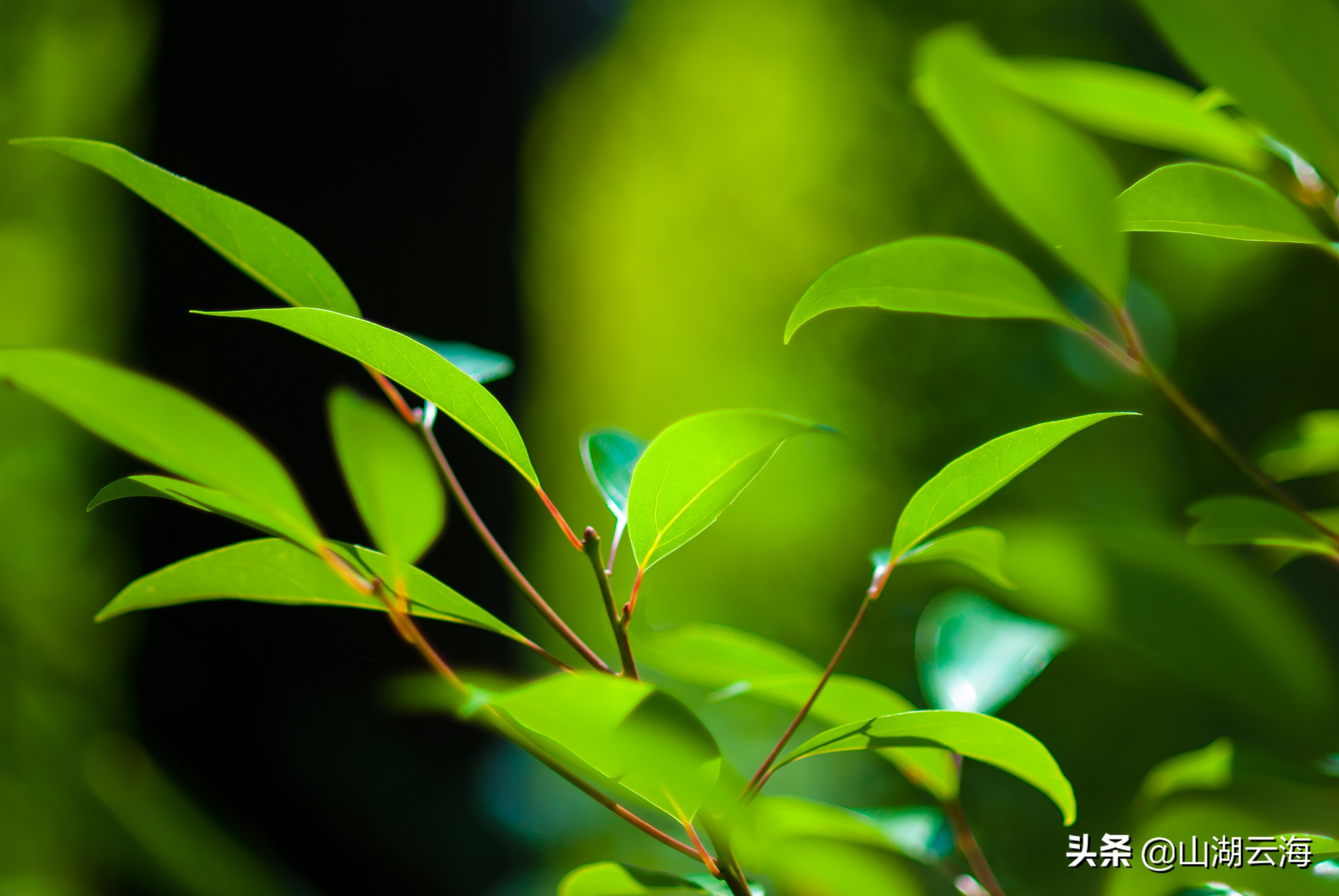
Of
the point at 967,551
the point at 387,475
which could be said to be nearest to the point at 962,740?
the point at 967,551

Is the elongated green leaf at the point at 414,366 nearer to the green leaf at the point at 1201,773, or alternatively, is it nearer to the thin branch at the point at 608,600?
the thin branch at the point at 608,600

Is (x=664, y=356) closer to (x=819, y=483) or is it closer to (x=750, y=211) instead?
(x=750, y=211)

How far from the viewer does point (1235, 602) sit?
11cm

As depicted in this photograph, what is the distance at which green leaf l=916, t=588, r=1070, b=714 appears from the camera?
0.29 m

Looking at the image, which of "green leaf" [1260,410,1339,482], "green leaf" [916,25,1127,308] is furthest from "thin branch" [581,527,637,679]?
"green leaf" [1260,410,1339,482]

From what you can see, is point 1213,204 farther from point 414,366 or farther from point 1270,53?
point 414,366

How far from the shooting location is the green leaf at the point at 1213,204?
0.19 meters

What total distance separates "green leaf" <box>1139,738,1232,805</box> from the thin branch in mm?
136

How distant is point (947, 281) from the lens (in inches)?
8.4

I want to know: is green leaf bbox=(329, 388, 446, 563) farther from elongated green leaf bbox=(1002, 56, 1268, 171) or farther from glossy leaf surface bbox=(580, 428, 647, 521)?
elongated green leaf bbox=(1002, 56, 1268, 171)

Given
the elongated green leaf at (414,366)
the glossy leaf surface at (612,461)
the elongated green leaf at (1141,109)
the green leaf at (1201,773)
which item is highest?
the elongated green leaf at (1141,109)

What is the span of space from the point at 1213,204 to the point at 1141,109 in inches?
4.5

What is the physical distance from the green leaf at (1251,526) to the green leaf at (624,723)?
0.49 feet

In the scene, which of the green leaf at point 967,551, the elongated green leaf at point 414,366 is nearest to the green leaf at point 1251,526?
the green leaf at point 967,551
